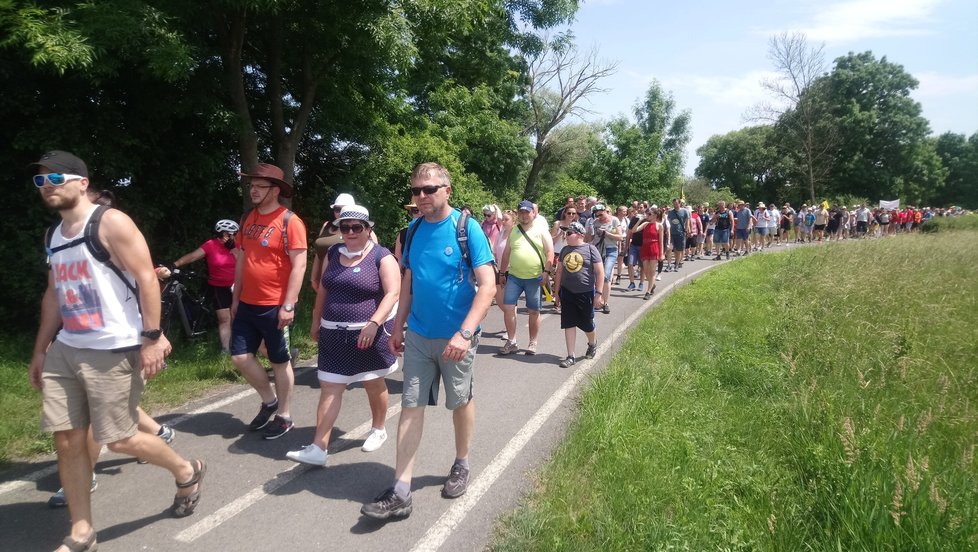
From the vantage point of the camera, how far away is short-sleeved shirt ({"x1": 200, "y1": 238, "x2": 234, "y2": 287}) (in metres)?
6.69

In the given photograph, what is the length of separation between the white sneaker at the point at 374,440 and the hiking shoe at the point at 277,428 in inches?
26.6

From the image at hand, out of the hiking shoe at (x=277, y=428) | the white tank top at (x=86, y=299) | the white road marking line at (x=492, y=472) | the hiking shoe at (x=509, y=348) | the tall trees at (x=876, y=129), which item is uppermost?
the tall trees at (x=876, y=129)

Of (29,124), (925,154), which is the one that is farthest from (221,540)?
(925,154)

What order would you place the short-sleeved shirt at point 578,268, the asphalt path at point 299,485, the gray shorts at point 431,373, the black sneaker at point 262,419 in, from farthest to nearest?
1. the short-sleeved shirt at point 578,268
2. the black sneaker at point 262,419
3. the gray shorts at point 431,373
4. the asphalt path at point 299,485

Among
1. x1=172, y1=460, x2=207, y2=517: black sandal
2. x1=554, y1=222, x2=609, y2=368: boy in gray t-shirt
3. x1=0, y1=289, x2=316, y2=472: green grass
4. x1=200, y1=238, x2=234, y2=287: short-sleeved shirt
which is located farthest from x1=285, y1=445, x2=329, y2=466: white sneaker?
x1=200, y1=238, x2=234, y2=287: short-sleeved shirt

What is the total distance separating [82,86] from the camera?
6.88 meters

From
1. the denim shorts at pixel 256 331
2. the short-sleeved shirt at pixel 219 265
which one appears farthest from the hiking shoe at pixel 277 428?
the short-sleeved shirt at pixel 219 265

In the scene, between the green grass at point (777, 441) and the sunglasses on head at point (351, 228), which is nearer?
the green grass at point (777, 441)

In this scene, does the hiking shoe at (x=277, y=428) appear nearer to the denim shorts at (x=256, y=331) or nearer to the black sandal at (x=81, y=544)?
the denim shorts at (x=256, y=331)

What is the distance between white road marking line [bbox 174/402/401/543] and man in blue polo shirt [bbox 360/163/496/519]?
0.87 meters

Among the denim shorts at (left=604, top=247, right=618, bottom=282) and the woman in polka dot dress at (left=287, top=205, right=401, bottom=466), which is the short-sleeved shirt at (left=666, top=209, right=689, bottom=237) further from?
the woman in polka dot dress at (left=287, top=205, right=401, bottom=466)

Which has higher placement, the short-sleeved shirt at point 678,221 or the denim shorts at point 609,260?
the short-sleeved shirt at point 678,221

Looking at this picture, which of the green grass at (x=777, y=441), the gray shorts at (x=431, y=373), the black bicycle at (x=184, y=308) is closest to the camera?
the green grass at (x=777, y=441)

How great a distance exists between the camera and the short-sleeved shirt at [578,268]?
6531 mm
